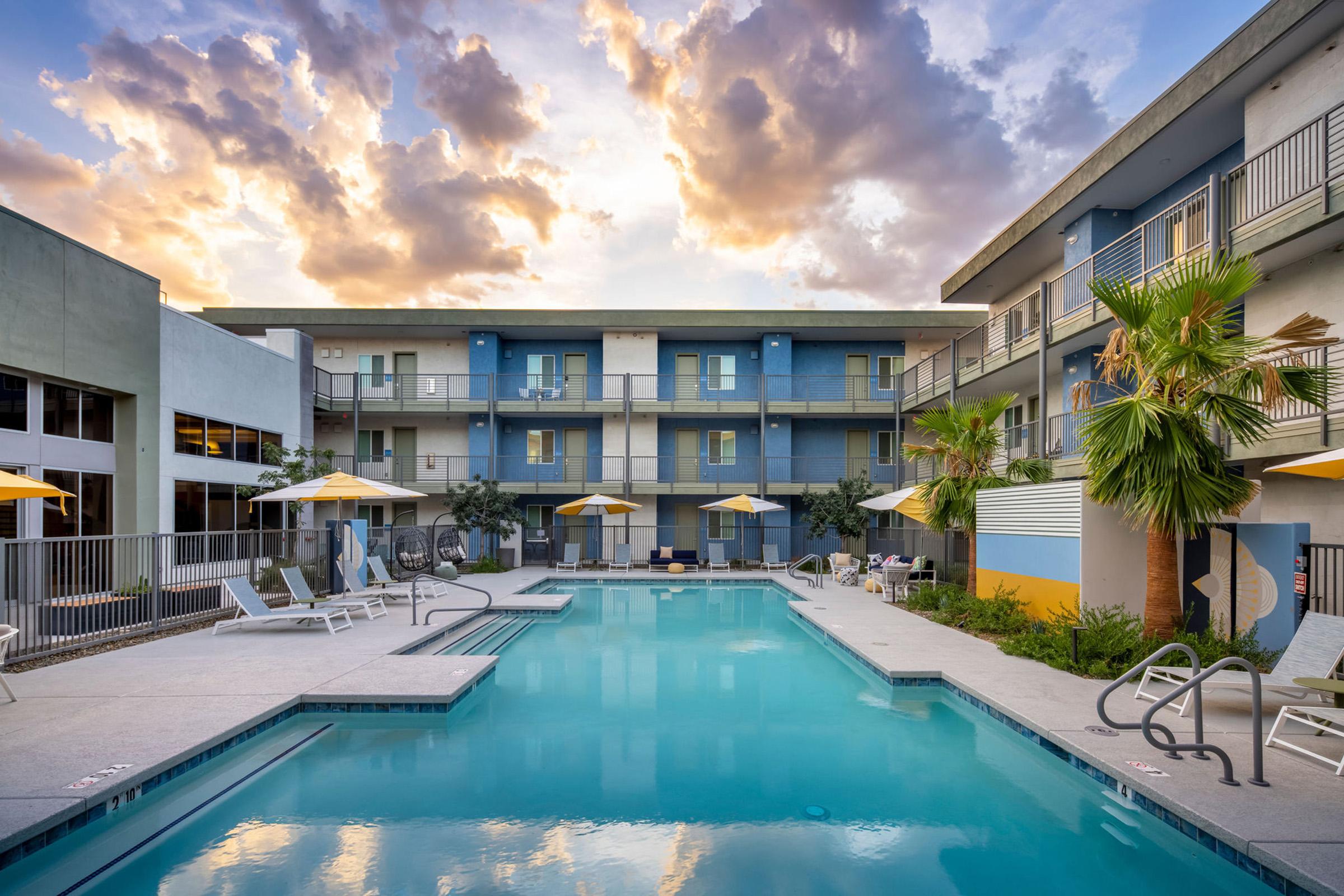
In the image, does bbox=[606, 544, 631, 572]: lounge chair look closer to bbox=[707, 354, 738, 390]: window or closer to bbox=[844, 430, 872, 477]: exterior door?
bbox=[707, 354, 738, 390]: window

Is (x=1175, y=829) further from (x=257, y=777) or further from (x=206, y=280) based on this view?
(x=206, y=280)

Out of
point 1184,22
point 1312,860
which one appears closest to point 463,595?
point 1312,860

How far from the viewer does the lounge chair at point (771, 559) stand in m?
22.7

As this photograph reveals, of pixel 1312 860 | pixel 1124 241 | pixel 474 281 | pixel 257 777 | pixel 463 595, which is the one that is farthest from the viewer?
pixel 474 281

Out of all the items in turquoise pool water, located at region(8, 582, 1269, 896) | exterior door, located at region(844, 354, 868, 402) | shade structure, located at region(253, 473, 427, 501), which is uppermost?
exterior door, located at region(844, 354, 868, 402)

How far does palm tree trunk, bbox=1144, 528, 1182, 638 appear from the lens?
7809mm

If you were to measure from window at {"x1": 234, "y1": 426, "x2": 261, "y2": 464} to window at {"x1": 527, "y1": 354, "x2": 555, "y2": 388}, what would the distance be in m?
8.92

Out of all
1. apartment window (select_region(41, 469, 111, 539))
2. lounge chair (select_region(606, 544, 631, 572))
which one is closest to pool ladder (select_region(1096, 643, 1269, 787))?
apartment window (select_region(41, 469, 111, 539))

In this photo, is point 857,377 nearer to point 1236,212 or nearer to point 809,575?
point 809,575

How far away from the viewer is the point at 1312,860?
3.56 metres

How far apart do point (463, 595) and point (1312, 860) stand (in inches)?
549

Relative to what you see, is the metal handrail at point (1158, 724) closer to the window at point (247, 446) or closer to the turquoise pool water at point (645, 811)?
the turquoise pool water at point (645, 811)

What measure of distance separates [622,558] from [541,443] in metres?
5.65

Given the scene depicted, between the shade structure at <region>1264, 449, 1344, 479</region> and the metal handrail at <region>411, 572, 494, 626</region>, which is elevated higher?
the shade structure at <region>1264, 449, 1344, 479</region>
